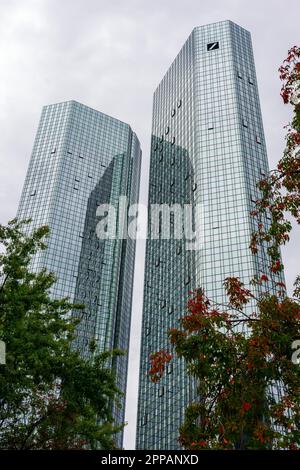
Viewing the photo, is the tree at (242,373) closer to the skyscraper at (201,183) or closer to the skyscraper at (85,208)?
the skyscraper at (201,183)

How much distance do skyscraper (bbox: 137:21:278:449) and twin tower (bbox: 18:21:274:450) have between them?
295mm

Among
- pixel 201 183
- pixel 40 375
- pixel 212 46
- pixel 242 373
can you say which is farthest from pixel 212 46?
pixel 242 373

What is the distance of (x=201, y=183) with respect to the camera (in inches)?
4609

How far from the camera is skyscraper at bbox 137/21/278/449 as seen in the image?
106 meters

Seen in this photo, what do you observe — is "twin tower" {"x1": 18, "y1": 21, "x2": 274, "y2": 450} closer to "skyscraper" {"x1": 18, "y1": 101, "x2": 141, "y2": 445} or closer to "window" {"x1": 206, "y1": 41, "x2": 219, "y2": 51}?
"window" {"x1": 206, "y1": 41, "x2": 219, "y2": 51}

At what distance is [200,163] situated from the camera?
11962cm

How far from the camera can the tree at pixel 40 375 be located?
18.2 metres

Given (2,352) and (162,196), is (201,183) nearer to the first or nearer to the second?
(162,196)

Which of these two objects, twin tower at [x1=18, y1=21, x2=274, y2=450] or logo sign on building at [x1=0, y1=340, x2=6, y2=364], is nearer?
logo sign on building at [x1=0, y1=340, x2=6, y2=364]

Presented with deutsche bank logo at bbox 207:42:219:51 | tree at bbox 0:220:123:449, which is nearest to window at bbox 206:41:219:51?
deutsche bank logo at bbox 207:42:219:51

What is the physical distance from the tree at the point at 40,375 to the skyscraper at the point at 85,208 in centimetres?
11837

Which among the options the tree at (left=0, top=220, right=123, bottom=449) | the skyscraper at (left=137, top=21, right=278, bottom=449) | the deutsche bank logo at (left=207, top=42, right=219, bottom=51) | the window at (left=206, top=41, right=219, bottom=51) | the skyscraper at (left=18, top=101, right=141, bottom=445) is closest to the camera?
the tree at (left=0, top=220, right=123, bottom=449)

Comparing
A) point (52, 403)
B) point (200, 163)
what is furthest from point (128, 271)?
point (52, 403)

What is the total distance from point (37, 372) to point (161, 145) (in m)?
135
